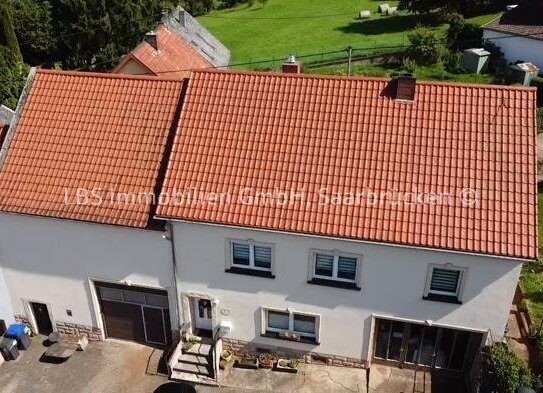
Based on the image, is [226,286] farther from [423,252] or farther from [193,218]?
[423,252]

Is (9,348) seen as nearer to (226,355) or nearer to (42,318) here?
(42,318)

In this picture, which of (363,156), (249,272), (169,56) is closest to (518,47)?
(169,56)

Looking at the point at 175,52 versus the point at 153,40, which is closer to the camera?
the point at 153,40

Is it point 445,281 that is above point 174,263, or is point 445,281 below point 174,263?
below

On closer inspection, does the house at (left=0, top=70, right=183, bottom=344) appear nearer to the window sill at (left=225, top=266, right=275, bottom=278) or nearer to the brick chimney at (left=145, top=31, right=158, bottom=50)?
the window sill at (left=225, top=266, right=275, bottom=278)

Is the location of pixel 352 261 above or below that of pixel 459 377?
above

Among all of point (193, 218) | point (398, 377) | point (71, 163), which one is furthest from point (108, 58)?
point (398, 377)

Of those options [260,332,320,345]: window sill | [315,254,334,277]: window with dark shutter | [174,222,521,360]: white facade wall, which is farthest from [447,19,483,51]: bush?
[260,332,320,345]: window sill
